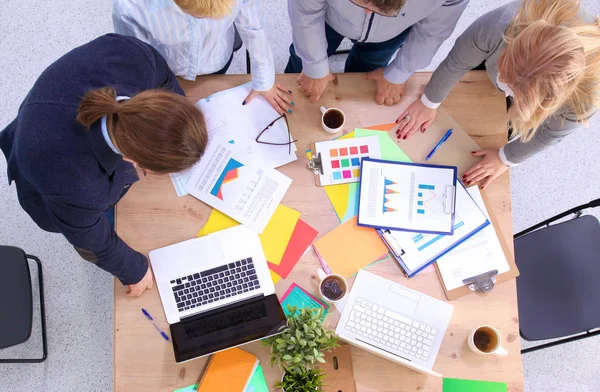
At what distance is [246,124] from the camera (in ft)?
4.71

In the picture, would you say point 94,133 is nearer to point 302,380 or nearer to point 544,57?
point 302,380

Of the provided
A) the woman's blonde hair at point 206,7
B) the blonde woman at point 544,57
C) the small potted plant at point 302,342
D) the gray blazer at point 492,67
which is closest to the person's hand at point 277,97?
the woman's blonde hair at point 206,7

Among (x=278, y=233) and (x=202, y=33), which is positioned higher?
(x=202, y=33)

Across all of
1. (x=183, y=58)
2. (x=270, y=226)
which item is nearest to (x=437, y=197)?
(x=270, y=226)

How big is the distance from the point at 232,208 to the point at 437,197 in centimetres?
63

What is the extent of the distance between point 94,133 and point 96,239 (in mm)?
289

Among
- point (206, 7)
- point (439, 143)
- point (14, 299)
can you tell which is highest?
point (206, 7)

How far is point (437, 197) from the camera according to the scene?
1.40 metres

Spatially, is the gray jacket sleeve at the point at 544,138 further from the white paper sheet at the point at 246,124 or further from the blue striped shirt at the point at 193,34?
the blue striped shirt at the point at 193,34

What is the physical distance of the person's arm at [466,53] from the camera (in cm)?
124

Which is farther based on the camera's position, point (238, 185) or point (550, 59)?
point (238, 185)

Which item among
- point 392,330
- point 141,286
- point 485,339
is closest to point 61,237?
point 141,286

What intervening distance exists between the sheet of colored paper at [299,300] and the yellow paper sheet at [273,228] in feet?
0.32

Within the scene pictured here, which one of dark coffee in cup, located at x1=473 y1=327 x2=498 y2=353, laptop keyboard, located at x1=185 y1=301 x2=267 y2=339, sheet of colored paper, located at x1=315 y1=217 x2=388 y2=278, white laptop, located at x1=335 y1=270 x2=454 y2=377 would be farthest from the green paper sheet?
dark coffee in cup, located at x1=473 y1=327 x2=498 y2=353
